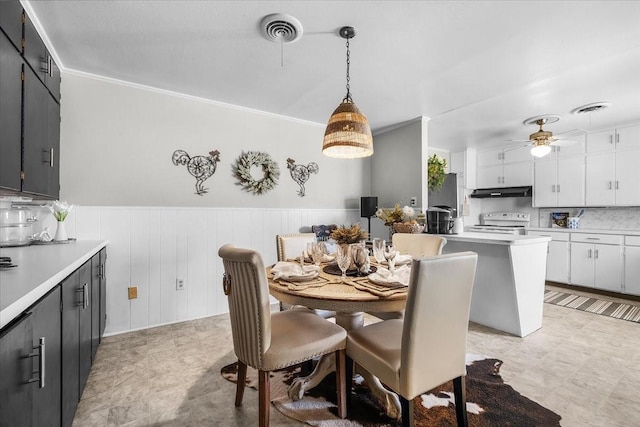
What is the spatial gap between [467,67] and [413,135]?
57.9 inches

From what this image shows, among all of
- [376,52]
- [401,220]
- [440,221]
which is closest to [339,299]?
[376,52]

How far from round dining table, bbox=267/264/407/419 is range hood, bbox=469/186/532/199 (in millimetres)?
4620

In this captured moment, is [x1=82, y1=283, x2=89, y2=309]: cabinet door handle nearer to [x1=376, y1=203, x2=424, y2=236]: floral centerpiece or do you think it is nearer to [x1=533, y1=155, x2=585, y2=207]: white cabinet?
[x1=376, y1=203, x2=424, y2=236]: floral centerpiece

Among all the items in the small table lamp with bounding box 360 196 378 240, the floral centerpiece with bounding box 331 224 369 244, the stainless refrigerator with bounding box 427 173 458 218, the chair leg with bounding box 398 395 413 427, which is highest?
the stainless refrigerator with bounding box 427 173 458 218

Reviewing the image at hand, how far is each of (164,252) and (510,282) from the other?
3338 mm

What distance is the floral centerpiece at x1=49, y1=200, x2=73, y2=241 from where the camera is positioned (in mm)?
2363

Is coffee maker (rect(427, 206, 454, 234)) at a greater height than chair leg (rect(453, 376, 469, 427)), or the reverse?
coffee maker (rect(427, 206, 454, 234))

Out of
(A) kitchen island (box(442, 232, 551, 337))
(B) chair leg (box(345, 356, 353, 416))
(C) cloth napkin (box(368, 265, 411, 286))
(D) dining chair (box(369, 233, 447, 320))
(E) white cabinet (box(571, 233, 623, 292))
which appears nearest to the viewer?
(C) cloth napkin (box(368, 265, 411, 286))

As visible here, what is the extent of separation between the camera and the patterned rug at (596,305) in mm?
3285

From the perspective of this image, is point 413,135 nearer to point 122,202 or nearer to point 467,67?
point 467,67

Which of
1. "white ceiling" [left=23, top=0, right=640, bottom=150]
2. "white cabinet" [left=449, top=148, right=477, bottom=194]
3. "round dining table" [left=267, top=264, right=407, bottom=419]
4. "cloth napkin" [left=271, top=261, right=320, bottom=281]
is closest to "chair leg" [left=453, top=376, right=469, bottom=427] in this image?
"round dining table" [left=267, top=264, right=407, bottom=419]

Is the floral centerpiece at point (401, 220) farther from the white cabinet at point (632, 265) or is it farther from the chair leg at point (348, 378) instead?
the white cabinet at point (632, 265)

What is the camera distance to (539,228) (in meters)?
4.91

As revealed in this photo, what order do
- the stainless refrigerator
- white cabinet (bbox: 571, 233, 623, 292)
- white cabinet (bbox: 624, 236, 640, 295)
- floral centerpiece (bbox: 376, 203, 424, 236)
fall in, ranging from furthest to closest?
the stainless refrigerator → white cabinet (bbox: 571, 233, 623, 292) → white cabinet (bbox: 624, 236, 640, 295) → floral centerpiece (bbox: 376, 203, 424, 236)
